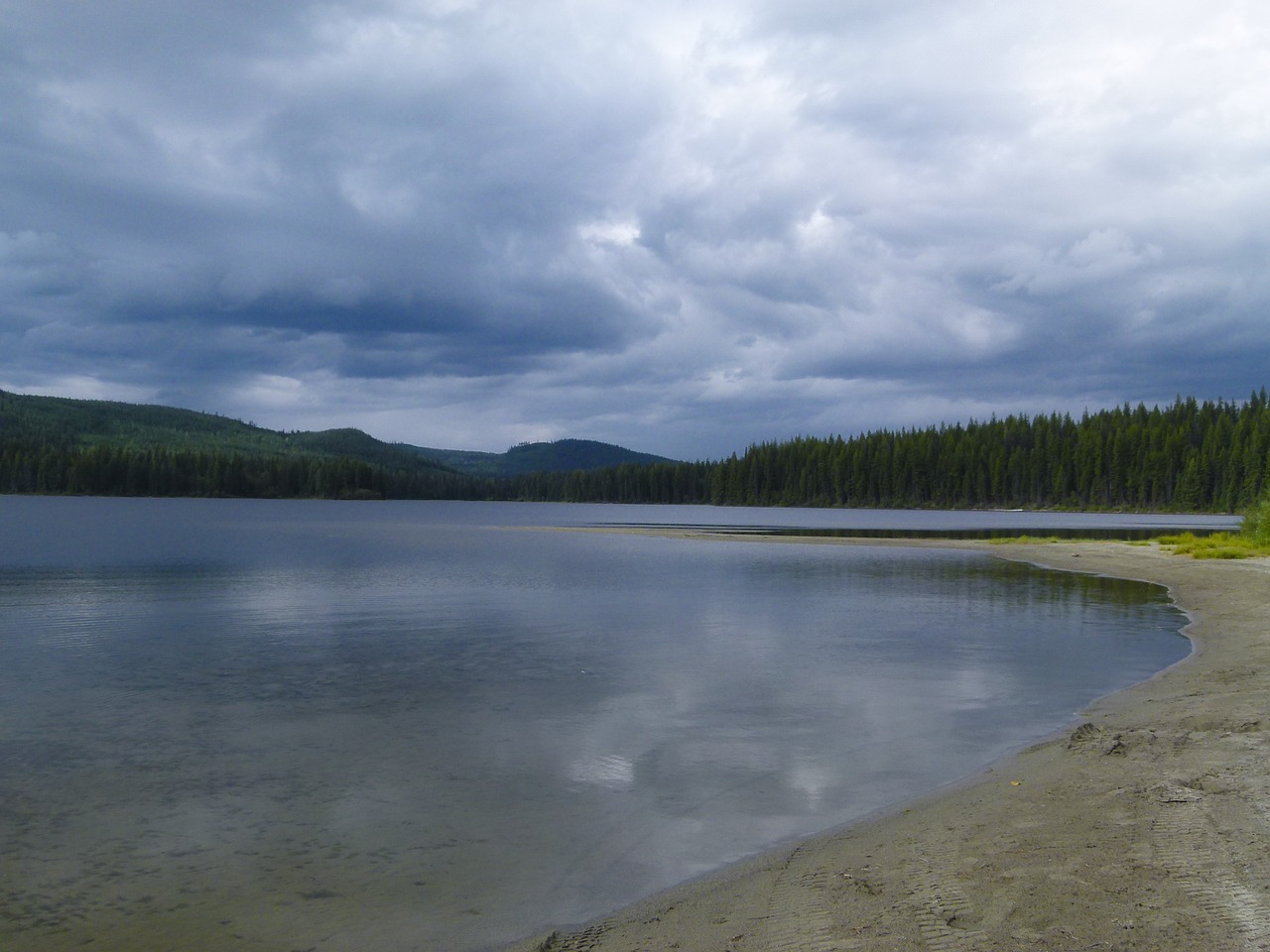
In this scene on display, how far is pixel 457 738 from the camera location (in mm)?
13672

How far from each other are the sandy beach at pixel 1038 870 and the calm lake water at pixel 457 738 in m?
0.82

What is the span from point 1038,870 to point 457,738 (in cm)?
863

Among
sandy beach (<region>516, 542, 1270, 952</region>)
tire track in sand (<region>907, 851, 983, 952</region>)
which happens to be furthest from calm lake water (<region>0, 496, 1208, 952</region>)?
tire track in sand (<region>907, 851, 983, 952</region>)

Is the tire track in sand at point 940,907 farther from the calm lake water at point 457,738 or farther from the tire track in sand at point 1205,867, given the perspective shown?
the calm lake water at point 457,738

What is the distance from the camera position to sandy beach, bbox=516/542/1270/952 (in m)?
6.33

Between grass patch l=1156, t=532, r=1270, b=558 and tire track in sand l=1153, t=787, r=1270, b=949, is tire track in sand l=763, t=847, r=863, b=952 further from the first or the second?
grass patch l=1156, t=532, r=1270, b=558

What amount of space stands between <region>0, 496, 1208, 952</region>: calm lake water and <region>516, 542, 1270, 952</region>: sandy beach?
82cm

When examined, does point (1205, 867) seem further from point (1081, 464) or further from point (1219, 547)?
point (1081, 464)

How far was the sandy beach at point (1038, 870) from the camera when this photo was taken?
6.33 meters

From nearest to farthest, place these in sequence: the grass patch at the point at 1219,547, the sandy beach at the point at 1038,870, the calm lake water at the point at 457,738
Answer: the sandy beach at the point at 1038,870
the calm lake water at the point at 457,738
the grass patch at the point at 1219,547

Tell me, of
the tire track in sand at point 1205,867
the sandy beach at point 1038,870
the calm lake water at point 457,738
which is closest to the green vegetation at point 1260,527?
the calm lake water at point 457,738

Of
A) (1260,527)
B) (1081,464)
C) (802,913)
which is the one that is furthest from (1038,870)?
(1081,464)

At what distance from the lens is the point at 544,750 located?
13.0 m

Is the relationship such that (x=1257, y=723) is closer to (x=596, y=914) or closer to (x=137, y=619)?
(x=596, y=914)
